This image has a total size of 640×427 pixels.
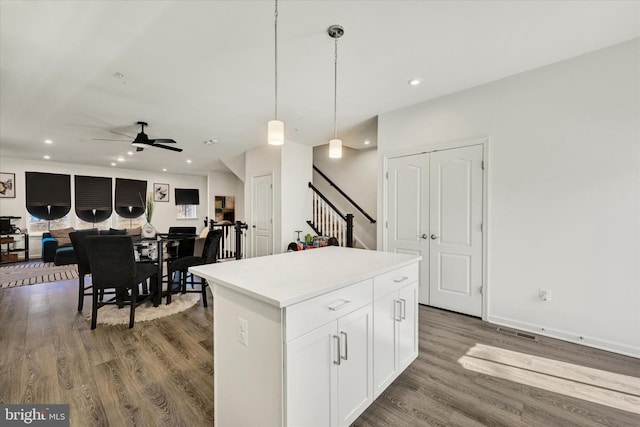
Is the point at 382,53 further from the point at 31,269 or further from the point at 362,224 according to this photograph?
the point at 31,269

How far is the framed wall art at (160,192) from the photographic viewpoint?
9.40 meters

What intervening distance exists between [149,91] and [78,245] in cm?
211

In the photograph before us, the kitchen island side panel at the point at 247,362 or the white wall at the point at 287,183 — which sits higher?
the white wall at the point at 287,183

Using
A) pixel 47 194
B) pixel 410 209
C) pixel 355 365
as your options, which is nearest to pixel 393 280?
pixel 355 365

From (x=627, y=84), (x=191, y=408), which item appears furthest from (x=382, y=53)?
(x=191, y=408)

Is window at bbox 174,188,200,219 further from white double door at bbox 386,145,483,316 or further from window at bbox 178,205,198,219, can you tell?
white double door at bbox 386,145,483,316

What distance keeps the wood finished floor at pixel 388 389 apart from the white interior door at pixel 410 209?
967mm

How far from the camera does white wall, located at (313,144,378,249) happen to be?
620cm

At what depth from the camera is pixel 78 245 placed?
3.37m

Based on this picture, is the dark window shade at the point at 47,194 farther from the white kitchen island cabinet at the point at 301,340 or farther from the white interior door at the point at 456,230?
the white interior door at the point at 456,230

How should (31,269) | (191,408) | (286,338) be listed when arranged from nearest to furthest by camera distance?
(286,338) → (191,408) → (31,269)

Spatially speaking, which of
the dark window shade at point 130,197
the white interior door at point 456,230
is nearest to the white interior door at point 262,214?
the white interior door at point 456,230

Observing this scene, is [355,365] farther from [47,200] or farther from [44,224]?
[44,224]

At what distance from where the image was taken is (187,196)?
32.8ft
